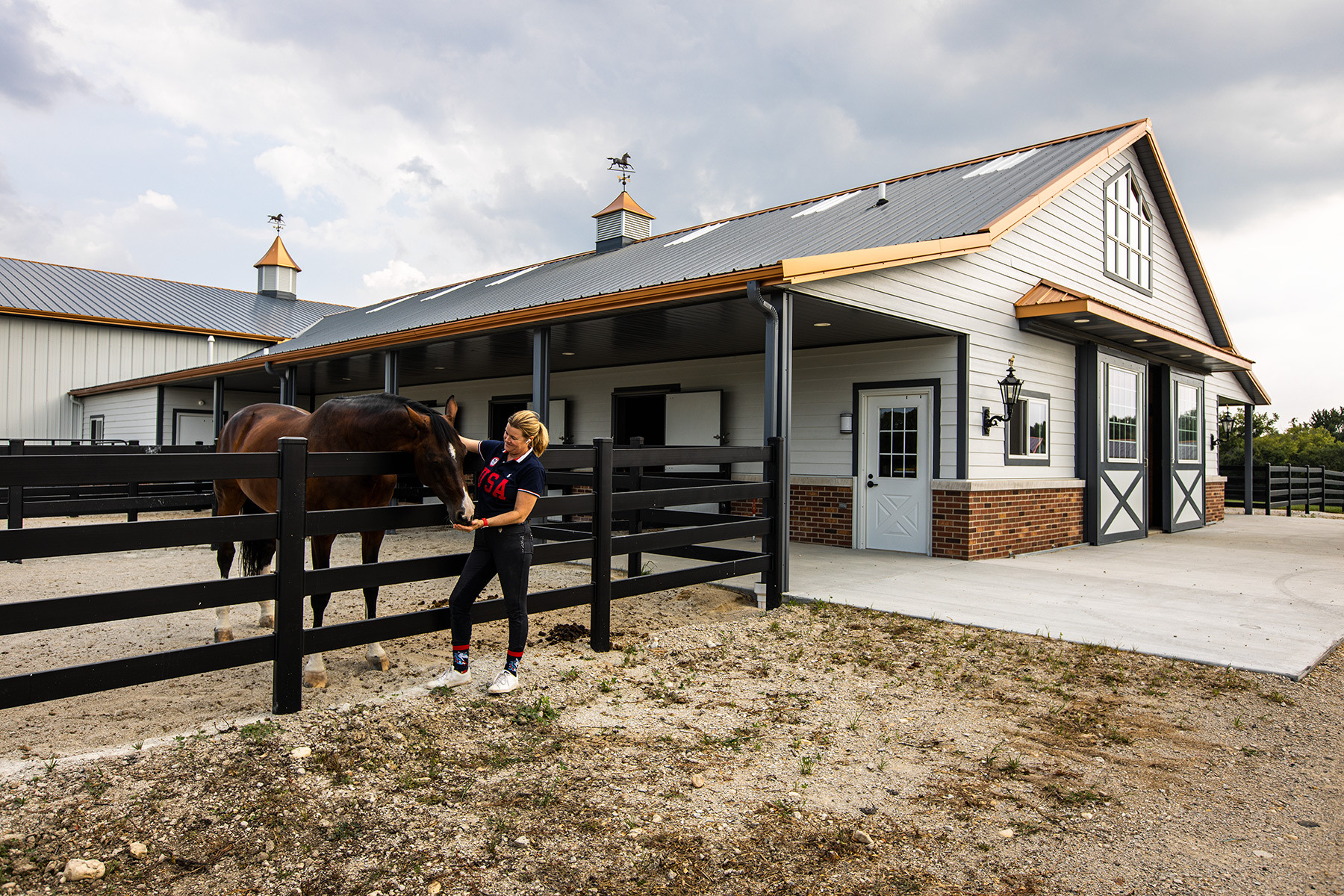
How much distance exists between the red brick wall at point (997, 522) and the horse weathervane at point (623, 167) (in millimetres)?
11742

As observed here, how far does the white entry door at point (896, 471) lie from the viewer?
9.19 metres

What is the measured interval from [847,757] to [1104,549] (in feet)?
28.0

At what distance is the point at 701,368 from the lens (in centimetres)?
1190

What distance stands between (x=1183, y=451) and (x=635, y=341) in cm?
990

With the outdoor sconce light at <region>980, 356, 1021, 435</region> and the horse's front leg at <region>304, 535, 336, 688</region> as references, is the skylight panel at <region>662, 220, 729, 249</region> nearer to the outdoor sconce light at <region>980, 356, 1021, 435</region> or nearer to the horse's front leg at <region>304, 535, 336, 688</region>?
the outdoor sconce light at <region>980, 356, 1021, 435</region>

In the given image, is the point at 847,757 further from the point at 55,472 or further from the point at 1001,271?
the point at 1001,271

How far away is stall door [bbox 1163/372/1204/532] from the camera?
41.7ft

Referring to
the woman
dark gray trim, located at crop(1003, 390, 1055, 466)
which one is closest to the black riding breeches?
the woman

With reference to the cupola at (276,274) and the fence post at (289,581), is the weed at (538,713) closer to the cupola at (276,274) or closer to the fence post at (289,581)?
the fence post at (289,581)

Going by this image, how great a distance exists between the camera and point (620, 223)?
55.4 feet

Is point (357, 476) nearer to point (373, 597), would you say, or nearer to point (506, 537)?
point (373, 597)

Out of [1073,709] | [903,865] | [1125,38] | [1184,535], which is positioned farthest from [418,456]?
[1184,535]

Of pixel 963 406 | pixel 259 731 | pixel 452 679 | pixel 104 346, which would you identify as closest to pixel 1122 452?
pixel 963 406

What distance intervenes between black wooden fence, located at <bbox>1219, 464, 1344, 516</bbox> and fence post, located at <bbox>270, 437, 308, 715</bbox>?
21376 mm
